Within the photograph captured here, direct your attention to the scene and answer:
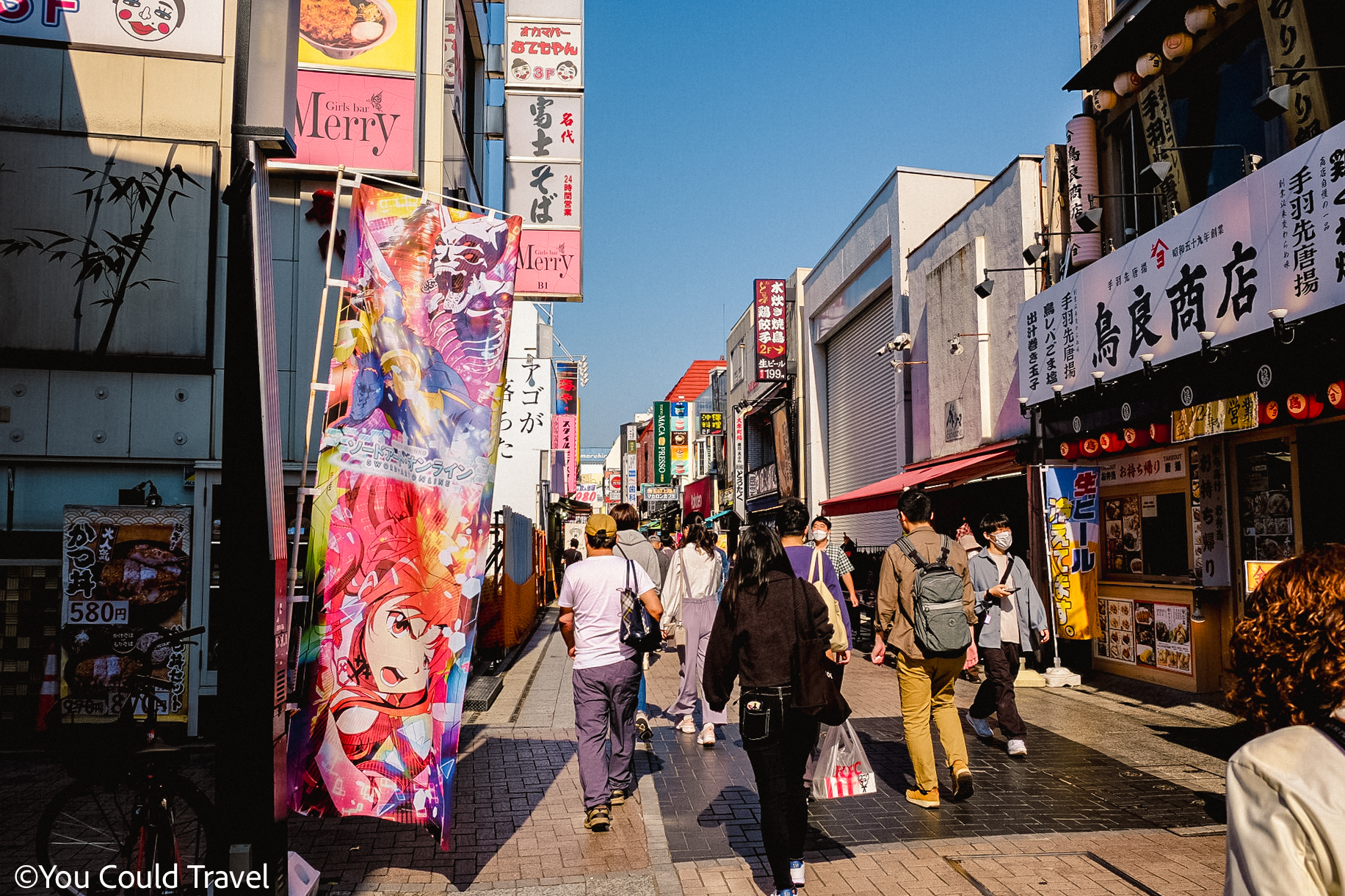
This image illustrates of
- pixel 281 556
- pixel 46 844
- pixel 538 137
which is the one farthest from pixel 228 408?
pixel 538 137

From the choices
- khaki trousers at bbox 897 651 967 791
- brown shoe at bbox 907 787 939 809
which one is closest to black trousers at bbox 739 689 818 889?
khaki trousers at bbox 897 651 967 791

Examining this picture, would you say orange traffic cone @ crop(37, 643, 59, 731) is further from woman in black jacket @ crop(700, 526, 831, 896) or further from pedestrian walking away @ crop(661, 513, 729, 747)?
woman in black jacket @ crop(700, 526, 831, 896)

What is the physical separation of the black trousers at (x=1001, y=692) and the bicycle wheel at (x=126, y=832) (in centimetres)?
582

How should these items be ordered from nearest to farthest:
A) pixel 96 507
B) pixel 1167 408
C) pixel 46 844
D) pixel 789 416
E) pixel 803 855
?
pixel 46 844
pixel 803 855
pixel 96 507
pixel 1167 408
pixel 789 416

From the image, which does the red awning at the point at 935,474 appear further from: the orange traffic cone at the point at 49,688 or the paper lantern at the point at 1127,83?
the orange traffic cone at the point at 49,688

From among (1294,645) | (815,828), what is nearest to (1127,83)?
(815,828)

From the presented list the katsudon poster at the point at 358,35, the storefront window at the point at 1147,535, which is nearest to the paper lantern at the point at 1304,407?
the storefront window at the point at 1147,535

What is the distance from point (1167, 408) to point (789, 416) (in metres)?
19.0

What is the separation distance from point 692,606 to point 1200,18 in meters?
8.66

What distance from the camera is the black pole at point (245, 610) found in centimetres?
378

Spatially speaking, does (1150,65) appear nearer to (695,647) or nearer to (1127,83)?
(1127,83)

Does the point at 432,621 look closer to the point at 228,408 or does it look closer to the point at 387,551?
the point at 387,551

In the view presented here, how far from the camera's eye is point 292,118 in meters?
3.97

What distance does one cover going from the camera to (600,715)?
5.89 meters
